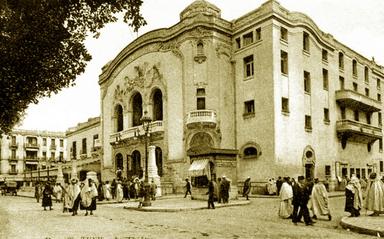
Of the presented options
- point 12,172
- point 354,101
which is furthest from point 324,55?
point 12,172

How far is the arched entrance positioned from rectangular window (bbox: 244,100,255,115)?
4809mm

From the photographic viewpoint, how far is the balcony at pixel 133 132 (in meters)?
32.4

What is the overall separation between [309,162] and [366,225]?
1930 cm

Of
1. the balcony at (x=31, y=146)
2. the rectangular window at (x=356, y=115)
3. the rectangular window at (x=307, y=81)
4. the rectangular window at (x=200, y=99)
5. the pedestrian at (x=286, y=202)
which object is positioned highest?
the rectangular window at (x=307, y=81)

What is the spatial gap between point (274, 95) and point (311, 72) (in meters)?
5.65

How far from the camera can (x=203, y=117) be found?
95.6 feet

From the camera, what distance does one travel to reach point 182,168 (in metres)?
30.2

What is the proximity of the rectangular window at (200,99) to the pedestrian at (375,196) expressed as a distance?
17.2m

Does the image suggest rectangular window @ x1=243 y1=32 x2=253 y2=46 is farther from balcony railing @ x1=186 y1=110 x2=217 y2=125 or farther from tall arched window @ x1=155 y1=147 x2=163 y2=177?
tall arched window @ x1=155 y1=147 x2=163 y2=177

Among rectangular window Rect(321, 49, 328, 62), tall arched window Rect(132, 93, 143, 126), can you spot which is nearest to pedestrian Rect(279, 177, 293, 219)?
rectangular window Rect(321, 49, 328, 62)

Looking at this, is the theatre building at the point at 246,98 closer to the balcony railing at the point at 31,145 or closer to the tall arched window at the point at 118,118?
the tall arched window at the point at 118,118

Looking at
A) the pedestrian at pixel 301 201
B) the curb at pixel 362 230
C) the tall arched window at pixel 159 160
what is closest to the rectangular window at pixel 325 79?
the tall arched window at pixel 159 160

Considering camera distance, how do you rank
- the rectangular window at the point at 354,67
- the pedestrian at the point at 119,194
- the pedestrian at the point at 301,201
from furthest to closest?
1. the rectangular window at the point at 354,67
2. the pedestrian at the point at 119,194
3. the pedestrian at the point at 301,201

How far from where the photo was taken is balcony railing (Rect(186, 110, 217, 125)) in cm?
2905
